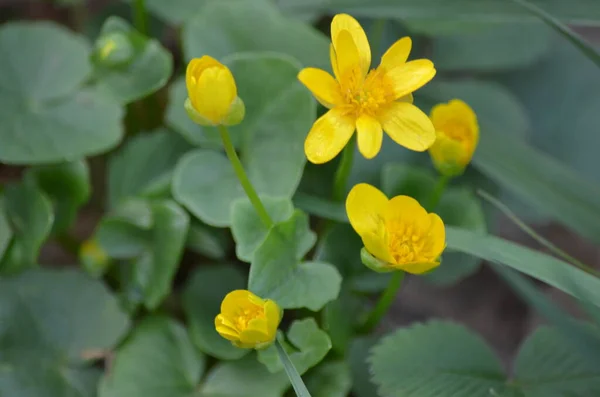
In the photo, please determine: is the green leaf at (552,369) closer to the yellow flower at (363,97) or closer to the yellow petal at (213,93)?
the yellow flower at (363,97)

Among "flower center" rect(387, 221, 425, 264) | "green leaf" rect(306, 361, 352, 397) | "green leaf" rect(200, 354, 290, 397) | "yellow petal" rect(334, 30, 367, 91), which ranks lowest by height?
"green leaf" rect(200, 354, 290, 397)

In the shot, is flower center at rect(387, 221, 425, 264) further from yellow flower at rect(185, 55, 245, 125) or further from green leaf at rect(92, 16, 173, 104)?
green leaf at rect(92, 16, 173, 104)

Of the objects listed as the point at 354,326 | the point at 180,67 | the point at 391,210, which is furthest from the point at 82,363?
the point at 180,67

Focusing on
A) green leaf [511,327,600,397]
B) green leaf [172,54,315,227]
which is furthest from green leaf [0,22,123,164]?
green leaf [511,327,600,397]

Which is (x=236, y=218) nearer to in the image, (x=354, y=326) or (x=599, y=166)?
(x=354, y=326)

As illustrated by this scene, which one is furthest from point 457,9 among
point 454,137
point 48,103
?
point 48,103

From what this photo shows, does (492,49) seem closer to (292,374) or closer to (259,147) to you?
(259,147)

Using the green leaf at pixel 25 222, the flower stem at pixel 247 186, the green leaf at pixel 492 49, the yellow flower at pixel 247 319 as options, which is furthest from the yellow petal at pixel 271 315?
the green leaf at pixel 492 49
